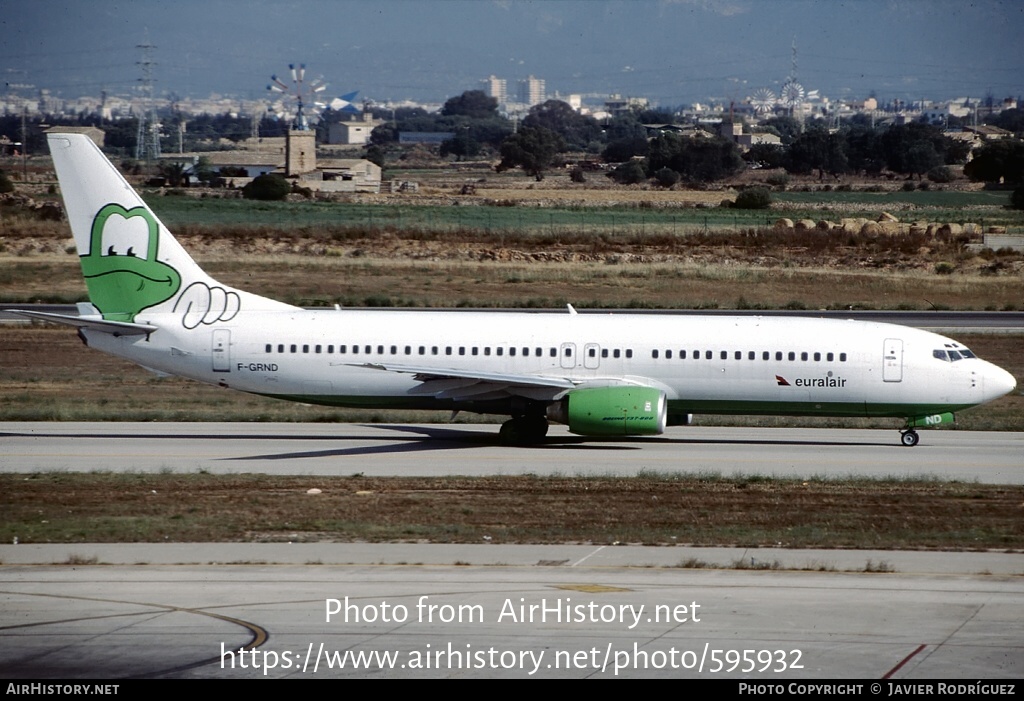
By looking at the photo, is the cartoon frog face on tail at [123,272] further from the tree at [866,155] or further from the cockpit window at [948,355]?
the tree at [866,155]

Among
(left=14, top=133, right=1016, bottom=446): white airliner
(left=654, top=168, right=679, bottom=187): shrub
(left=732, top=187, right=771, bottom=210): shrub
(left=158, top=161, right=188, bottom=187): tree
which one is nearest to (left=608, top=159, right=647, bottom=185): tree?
(left=654, top=168, right=679, bottom=187): shrub

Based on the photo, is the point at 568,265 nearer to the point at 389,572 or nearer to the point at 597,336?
the point at 597,336

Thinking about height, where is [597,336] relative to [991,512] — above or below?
above

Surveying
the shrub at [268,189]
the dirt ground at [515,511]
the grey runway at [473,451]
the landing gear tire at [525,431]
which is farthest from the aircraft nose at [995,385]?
the shrub at [268,189]

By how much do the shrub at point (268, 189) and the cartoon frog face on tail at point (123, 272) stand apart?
88.7 meters

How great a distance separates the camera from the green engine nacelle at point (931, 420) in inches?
1307

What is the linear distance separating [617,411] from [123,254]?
13670 mm

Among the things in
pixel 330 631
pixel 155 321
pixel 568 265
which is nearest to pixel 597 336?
pixel 155 321

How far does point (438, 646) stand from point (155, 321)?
69.2 feet

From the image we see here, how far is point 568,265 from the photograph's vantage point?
77.6 m

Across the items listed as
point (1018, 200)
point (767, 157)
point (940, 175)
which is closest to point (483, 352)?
point (1018, 200)

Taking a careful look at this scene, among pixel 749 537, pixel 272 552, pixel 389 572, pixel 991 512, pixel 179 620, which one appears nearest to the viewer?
pixel 179 620

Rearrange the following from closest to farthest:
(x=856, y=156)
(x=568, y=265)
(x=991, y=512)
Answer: (x=991, y=512) < (x=568, y=265) < (x=856, y=156)

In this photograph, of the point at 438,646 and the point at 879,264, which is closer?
the point at 438,646
